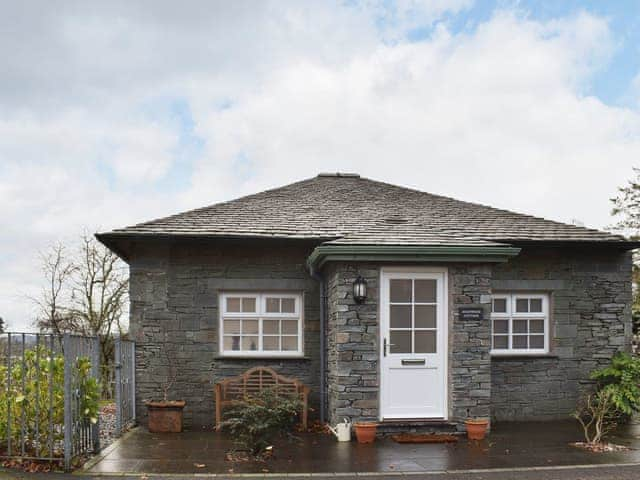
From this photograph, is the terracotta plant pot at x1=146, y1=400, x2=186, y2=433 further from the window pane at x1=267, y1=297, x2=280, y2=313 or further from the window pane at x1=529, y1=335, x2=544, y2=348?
the window pane at x1=529, y1=335, x2=544, y2=348

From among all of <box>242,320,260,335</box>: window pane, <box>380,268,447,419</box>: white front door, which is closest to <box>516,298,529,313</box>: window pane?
<box>380,268,447,419</box>: white front door

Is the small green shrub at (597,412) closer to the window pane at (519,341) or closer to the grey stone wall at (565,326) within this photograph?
the grey stone wall at (565,326)

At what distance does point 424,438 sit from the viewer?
33.4 feet

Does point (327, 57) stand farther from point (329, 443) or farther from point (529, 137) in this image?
point (329, 443)

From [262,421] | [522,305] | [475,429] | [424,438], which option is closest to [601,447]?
[475,429]

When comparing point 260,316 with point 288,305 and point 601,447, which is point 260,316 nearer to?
point 288,305

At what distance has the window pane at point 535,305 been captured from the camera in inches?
512

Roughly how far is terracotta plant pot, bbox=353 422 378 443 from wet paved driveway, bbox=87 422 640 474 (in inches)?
4.5

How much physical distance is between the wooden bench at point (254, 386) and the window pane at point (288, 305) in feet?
3.56

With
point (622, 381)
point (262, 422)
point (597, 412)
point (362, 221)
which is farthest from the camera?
point (362, 221)

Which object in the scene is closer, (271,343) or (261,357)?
(261,357)

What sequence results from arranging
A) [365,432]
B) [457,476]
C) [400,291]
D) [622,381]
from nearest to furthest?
[457,476], [365,432], [400,291], [622,381]

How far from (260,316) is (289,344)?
0.69 metres

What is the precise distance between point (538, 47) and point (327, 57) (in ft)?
10.9
